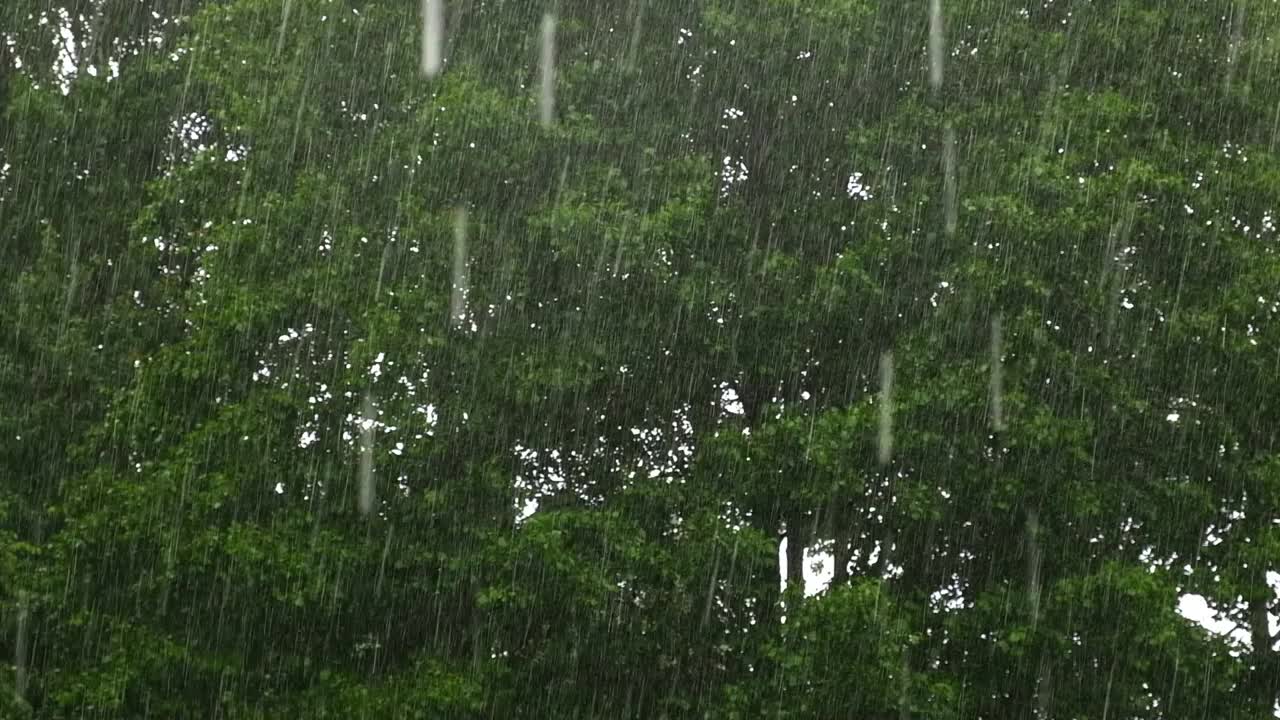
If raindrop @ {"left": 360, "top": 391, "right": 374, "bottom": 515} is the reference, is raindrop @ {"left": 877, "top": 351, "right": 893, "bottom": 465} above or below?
above

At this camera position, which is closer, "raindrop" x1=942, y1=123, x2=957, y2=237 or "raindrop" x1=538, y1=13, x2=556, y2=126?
"raindrop" x1=942, y1=123, x2=957, y2=237

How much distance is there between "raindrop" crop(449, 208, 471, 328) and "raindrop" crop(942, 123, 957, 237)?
11.8ft

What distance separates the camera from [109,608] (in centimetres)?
1194

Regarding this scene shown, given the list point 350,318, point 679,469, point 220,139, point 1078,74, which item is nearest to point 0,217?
point 220,139

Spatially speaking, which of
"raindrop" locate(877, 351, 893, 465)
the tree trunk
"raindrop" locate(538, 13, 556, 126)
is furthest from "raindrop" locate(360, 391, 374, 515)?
the tree trunk

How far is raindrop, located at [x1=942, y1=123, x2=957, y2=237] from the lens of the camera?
12.8 metres

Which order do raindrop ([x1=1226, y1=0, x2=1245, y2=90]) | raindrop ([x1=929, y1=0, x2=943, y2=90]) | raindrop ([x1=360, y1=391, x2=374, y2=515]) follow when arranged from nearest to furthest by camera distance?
raindrop ([x1=360, y1=391, x2=374, y2=515])
raindrop ([x1=1226, y1=0, x2=1245, y2=90])
raindrop ([x1=929, y1=0, x2=943, y2=90])

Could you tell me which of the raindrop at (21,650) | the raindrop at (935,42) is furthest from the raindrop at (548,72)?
the raindrop at (21,650)

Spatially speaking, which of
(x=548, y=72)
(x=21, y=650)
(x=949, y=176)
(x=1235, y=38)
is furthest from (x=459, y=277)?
(x=1235, y=38)

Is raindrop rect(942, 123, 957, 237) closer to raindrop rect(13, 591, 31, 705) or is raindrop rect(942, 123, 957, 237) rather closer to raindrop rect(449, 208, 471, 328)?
raindrop rect(449, 208, 471, 328)

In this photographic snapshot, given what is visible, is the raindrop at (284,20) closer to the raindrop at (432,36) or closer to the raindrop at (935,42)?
the raindrop at (432,36)

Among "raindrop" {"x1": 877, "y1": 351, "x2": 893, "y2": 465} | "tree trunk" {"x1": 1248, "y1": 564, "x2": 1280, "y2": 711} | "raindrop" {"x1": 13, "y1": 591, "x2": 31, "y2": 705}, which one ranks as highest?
"raindrop" {"x1": 877, "y1": 351, "x2": 893, "y2": 465}

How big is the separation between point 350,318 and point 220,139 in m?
2.90

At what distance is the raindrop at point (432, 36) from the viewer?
45.0ft
